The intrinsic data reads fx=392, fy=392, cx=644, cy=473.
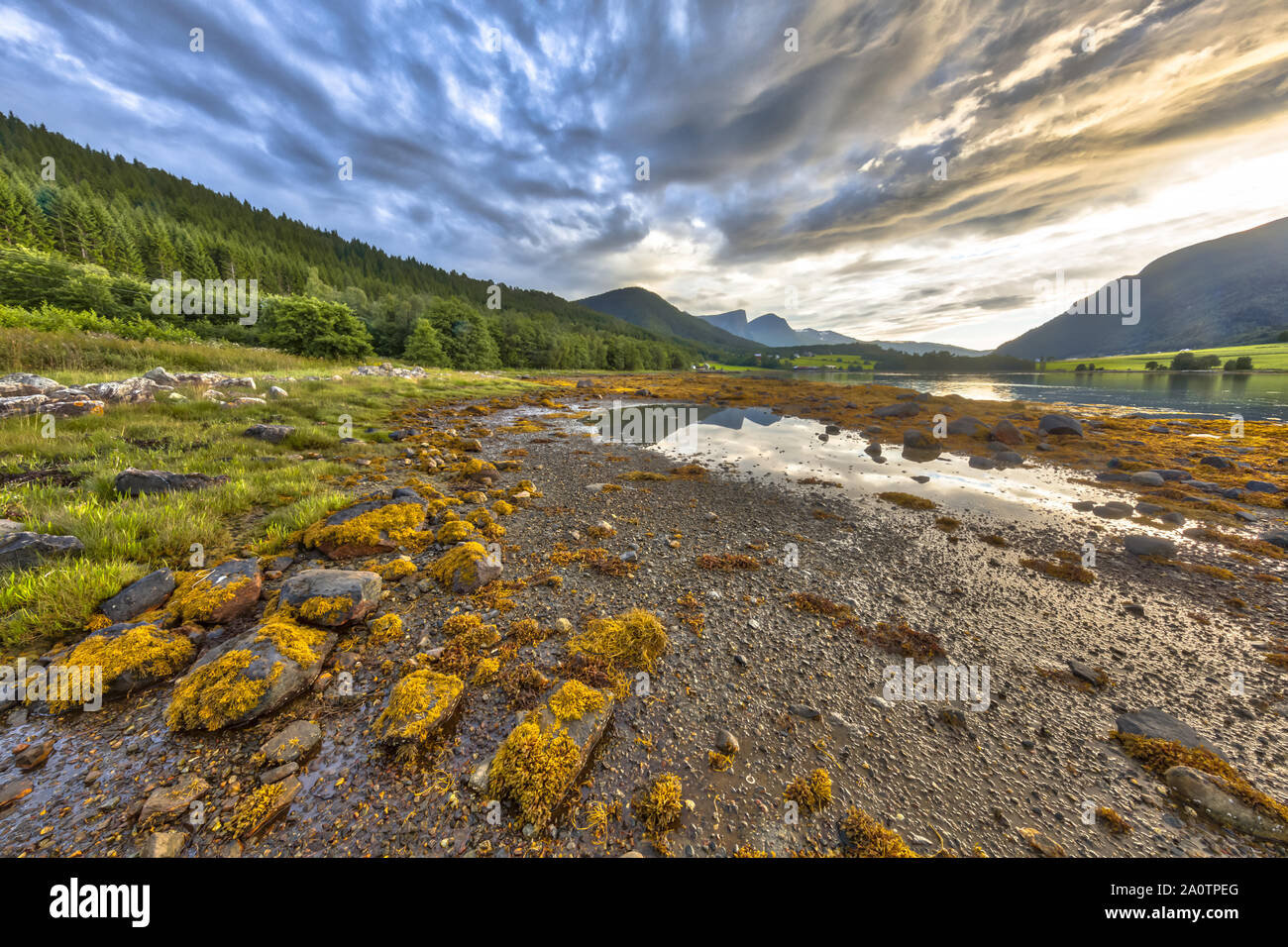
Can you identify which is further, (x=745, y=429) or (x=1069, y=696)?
(x=745, y=429)

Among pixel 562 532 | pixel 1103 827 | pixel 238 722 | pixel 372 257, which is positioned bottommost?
pixel 1103 827

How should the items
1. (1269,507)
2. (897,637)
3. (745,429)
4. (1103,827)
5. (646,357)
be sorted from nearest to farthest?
(1103,827), (897,637), (1269,507), (745,429), (646,357)

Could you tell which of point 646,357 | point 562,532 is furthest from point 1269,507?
point 646,357

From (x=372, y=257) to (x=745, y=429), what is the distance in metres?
171

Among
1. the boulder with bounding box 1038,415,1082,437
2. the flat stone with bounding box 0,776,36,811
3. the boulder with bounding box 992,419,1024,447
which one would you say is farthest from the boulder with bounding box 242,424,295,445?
the boulder with bounding box 1038,415,1082,437

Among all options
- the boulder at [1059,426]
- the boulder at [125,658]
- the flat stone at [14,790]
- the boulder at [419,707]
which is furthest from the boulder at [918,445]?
the flat stone at [14,790]

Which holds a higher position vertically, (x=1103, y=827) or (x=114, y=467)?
(x=114, y=467)

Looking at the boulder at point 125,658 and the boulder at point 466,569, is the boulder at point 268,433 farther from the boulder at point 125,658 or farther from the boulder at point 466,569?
the boulder at point 125,658

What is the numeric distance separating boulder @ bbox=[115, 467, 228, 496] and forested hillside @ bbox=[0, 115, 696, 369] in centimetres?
3987

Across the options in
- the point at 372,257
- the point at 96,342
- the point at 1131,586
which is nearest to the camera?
the point at 1131,586

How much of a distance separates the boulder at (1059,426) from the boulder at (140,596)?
114 feet

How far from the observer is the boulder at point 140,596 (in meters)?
4.70

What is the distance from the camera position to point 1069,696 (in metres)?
5.14

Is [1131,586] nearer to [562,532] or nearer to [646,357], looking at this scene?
[562,532]
